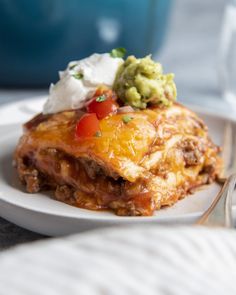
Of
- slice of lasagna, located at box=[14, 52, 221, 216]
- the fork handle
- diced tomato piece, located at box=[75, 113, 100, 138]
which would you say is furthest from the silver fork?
diced tomato piece, located at box=[75, 113, 100, 138]

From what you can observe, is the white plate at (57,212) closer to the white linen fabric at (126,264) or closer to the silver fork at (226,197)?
the silver fork at (226,197)

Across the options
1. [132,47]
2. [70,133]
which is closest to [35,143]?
[70,133]

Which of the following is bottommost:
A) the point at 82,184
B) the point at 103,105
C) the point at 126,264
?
the point at 82,184

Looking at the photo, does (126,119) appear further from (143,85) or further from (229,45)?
(229,45)

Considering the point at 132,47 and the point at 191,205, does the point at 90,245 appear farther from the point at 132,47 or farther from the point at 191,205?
the point at 132,47

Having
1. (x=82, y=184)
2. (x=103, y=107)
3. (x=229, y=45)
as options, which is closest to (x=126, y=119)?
(x=103, y=107)

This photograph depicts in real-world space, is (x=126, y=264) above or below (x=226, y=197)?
above

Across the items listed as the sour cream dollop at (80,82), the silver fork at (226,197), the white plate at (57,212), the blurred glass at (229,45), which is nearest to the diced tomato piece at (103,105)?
the sour cream dollop at (80,82)
